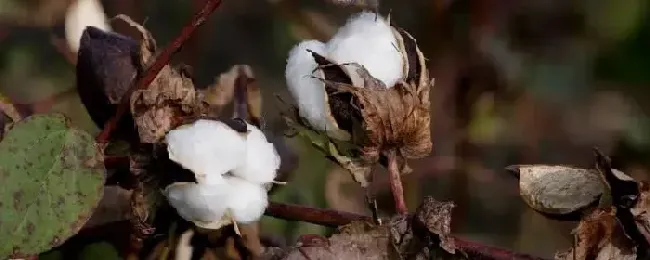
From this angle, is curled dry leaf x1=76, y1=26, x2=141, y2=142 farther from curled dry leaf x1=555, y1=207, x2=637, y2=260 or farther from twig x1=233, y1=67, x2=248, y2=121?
curled dry leaf x1=555, y1=207, x2=637, y2=260

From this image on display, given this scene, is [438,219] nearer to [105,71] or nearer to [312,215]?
[312,215]

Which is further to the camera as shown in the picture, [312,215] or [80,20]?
[80,20]

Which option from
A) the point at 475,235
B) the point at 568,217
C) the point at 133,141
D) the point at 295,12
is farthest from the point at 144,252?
the point at 475,235

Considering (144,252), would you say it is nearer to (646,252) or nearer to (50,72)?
(646,252)

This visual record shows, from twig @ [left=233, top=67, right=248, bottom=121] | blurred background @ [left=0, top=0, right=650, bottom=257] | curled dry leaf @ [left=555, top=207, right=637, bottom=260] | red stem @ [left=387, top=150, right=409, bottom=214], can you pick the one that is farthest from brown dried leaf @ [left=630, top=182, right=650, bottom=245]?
blurred background @ [left=0, top=0, right=650, bottom=257]

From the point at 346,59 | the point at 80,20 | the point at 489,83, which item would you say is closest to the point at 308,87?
the point at 346,59

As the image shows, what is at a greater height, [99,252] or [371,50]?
[371,50]

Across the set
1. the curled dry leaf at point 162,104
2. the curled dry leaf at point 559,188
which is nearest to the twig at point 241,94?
the curled dry leaf at point 162,104

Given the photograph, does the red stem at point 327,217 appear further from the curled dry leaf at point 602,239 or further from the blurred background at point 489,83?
the blurred background at point 489,83
